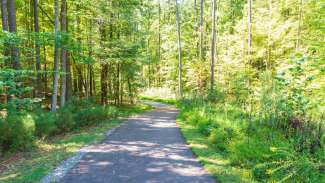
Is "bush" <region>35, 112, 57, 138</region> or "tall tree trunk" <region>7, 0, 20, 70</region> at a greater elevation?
"tall tree trunk" <region>7, 0, 20, 70</region>

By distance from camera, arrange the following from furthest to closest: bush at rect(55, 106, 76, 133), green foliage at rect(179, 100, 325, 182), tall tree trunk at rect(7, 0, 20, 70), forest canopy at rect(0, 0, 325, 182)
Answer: bush at rect(55, 106, 76, 133)
tall tree trunk at rect(7, 0, 20, 70)
forest canopy at rect(0, 0, 325, 182)
green foliage at rect(179, 100, 325, 182)

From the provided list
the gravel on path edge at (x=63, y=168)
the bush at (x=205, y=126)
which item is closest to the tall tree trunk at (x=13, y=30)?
the gravel on path edge at (x=63, y=168)

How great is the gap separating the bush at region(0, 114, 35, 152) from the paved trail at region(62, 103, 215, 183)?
188 cm

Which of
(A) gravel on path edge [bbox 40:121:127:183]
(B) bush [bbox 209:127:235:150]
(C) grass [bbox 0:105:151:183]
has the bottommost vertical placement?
(C) grass [bbox 0:105:151:183]

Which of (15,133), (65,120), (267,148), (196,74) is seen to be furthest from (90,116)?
(196,74)

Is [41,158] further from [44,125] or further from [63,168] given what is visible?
[44,125]

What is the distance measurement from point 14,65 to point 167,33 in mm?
25593

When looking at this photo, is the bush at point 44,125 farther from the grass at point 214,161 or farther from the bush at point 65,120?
the grass at point 214,161

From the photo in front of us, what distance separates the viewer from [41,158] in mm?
6781

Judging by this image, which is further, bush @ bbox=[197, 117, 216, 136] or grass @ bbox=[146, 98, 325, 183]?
bush @ bbox=[197, 117, 216, 136]

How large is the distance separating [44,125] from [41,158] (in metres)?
2.21

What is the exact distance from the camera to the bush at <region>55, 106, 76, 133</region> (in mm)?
9952

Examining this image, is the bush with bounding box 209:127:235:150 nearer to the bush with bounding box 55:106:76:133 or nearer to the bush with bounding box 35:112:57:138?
the bush with bounding box 35:112:57:138

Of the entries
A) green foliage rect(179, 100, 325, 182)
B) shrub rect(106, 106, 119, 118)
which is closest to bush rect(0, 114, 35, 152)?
green foliage rect(179, 100, 325, 182)
